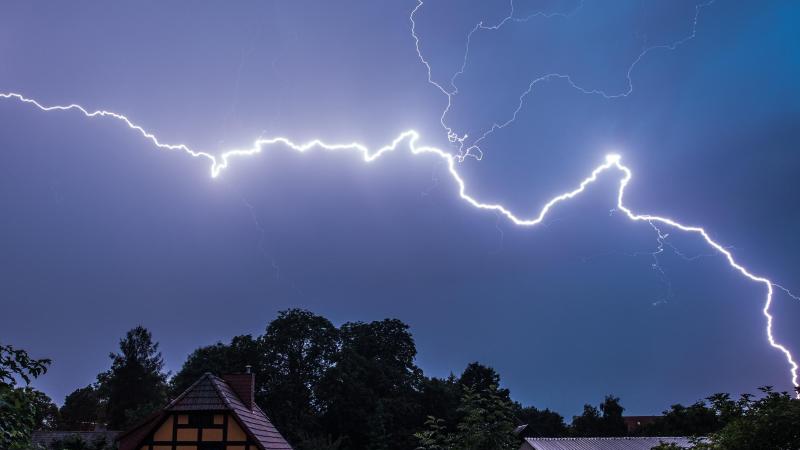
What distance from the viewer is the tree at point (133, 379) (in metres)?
45.7

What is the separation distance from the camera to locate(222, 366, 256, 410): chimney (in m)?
21.3

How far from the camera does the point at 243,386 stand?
71.2 ft

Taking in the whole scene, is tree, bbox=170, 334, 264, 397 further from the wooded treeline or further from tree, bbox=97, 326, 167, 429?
tree, bbox=97, 326, 167, 429

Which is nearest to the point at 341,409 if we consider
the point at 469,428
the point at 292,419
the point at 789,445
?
the point at 292,419

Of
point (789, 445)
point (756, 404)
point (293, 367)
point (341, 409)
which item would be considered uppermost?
point (293, 367)

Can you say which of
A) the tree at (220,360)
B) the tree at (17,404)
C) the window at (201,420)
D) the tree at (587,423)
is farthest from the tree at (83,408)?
the tree at (17,404)

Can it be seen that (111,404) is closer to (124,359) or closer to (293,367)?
(124,359)

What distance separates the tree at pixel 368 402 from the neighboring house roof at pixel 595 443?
30.2ft

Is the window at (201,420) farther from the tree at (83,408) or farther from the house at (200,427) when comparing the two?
the tree at (83,408)

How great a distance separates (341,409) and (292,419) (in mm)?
2789

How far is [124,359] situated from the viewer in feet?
159

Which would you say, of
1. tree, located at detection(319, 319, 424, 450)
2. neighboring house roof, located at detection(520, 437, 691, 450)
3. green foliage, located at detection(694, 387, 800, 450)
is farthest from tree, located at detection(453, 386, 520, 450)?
tree, located at detection(319, 319, 424, 450)

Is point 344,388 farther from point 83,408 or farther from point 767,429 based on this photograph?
point 83,408

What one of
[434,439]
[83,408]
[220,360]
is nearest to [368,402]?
[220,360]
